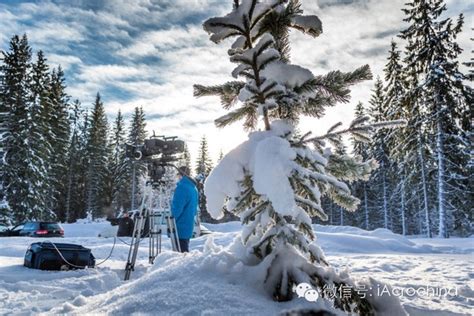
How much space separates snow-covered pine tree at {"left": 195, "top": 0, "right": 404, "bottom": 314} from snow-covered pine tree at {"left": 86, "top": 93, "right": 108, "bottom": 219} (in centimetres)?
4064

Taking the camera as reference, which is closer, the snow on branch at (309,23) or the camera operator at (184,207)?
the snow on branch at (309,23)

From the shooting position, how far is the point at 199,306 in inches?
81.2

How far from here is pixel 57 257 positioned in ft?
19.8

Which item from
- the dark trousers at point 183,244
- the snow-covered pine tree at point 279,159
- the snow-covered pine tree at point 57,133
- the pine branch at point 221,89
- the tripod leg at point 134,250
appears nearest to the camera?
the snow-covered pine tree at point 279,159

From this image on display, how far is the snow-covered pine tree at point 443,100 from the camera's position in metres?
17.0

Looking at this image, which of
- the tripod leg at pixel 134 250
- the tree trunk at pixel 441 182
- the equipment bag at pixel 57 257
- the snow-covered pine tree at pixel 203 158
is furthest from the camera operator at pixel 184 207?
the snow-covered pine tree at pixel 203 158

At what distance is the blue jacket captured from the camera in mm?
6320

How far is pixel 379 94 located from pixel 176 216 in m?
33.2

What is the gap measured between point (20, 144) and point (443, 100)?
29081 mm

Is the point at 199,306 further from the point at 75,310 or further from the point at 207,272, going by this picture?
the point at 75,310

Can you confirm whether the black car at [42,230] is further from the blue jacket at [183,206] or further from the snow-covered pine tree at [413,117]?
the snow-covered pine tree at [413,117]

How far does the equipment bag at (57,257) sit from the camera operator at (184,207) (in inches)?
74.4

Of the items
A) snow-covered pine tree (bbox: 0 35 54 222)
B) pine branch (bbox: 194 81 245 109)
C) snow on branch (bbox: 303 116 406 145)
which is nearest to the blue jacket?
pine branch (bbox: 194 81 245 109)

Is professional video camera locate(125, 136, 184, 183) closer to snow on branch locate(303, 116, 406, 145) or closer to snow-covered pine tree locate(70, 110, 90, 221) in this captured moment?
snow on branch locate(303, 116, 406, 145)
